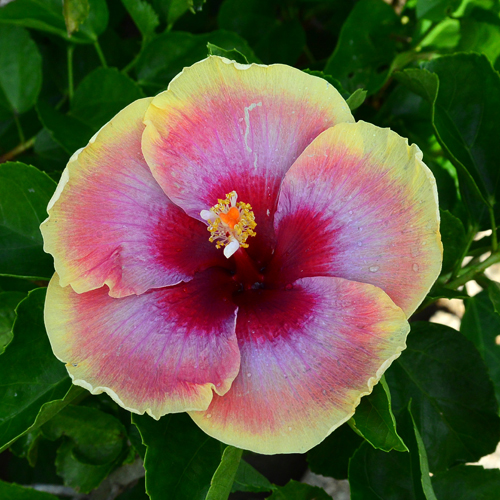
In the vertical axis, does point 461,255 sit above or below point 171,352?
above

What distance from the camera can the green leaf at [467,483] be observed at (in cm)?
128

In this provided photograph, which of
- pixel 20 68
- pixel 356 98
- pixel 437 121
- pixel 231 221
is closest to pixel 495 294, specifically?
pixel 437 121

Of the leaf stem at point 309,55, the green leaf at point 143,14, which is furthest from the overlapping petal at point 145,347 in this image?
the leaf stem at point 309,55

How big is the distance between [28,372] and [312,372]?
0.63m

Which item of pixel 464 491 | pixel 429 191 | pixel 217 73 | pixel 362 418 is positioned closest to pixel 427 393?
pixel 464 491

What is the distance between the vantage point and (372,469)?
127cm

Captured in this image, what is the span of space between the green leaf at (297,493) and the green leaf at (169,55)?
3.86 feet

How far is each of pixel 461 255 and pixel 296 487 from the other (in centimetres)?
73

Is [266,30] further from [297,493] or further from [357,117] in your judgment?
[297,493]

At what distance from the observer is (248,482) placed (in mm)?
1311

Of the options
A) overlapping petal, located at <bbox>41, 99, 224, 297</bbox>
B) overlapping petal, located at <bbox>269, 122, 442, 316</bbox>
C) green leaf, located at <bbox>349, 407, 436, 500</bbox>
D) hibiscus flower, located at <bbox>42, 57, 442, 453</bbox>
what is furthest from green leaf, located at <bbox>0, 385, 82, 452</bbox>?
green leaf, located at <bbox>349, 407, 436, 500</bbox>

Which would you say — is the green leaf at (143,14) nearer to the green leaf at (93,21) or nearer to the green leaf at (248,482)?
the green leaf at (93,21)

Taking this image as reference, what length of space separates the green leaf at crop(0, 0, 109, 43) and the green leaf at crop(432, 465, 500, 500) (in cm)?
157

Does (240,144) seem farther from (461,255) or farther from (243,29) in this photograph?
(243,29)
